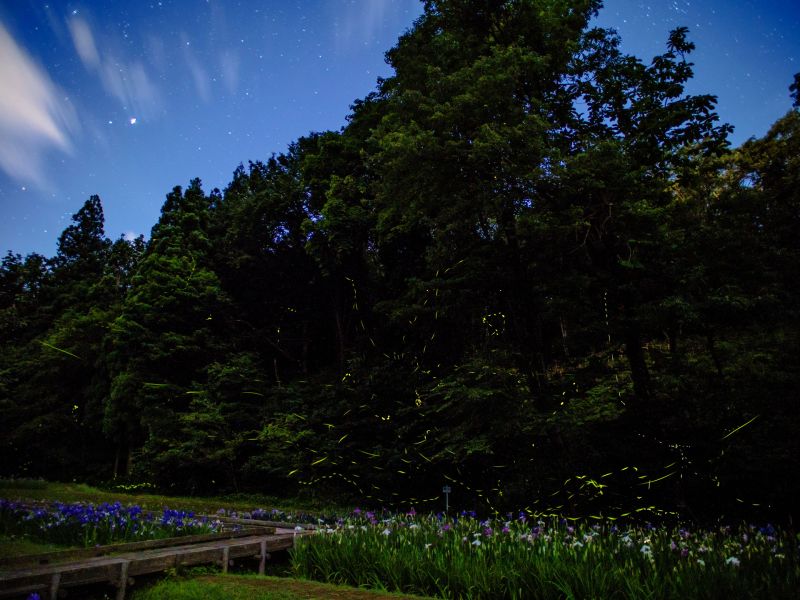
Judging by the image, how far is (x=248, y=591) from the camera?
199 inches

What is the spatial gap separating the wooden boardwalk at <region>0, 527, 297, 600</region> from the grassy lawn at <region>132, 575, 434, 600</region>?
0.83 feet

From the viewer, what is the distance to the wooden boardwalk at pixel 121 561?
14.5 ft

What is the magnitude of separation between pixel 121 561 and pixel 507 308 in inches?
430

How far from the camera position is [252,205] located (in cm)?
2253

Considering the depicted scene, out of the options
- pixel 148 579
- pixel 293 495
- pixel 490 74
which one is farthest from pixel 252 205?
pixel 148 579

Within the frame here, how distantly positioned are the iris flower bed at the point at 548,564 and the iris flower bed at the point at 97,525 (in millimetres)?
2843

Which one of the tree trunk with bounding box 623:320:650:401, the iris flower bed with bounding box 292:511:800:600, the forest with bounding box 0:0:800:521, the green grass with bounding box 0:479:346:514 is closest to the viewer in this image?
the iris flower bed with bounding box 292:511:800:600

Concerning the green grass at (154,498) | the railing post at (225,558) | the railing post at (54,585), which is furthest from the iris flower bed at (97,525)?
the green grass at (154,498)

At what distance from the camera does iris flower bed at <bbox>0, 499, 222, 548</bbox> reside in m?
7.57

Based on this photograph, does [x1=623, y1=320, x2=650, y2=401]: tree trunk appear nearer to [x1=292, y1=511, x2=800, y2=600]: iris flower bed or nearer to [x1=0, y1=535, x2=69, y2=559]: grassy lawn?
[x1=292, y1=511, x2=800, y2=600]: iris flower bed

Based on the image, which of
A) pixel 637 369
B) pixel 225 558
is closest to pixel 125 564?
pixel 225 558

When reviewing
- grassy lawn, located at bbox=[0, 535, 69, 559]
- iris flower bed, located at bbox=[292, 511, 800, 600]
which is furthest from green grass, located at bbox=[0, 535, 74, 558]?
iris flower bed, located at bbox=[292, 511, 800, 600]

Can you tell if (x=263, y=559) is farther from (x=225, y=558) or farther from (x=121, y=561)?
(x=121, y=561)

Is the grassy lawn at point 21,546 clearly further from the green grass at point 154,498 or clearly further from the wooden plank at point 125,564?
the green grass at point 154,498
